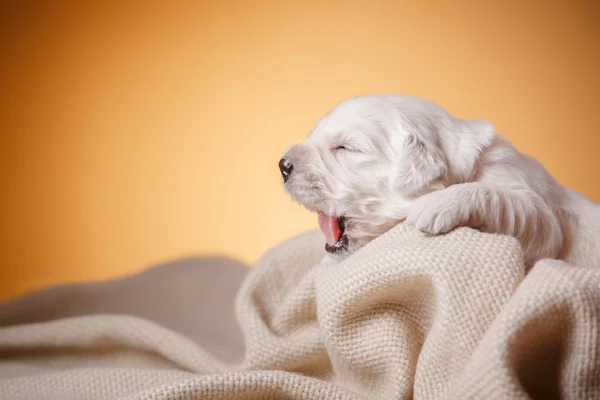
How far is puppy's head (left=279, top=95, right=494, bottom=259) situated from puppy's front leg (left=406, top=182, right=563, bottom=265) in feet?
0.32

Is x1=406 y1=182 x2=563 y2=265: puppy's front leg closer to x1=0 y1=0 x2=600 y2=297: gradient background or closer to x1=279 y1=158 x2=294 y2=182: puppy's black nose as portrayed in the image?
x1=279 y1=158 x2=294 y2=182: puppy's black nose

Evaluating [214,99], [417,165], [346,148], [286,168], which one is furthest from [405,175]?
[214,99]

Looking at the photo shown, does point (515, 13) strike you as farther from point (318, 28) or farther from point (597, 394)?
point (597, 394)

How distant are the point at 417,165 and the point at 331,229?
231mm

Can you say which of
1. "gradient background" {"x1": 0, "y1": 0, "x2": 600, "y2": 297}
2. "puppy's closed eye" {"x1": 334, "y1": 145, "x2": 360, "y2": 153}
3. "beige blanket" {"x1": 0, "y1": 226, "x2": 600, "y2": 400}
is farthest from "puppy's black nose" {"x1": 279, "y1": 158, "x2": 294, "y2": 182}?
"gradient background" {"x1": 0, "y1": 0, "x2": 600, "y2": 297}

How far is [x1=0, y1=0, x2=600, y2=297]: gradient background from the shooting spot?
2.88 meters

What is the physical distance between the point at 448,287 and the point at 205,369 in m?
0.68

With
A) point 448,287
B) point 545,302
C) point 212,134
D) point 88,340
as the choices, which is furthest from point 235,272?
point 545,302

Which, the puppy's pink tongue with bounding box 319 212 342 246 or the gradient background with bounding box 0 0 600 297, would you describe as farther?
the gradient background with bounding box 0 0 600 297

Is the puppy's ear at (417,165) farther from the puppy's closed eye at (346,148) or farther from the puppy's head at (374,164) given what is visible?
the puppy's closed eye at (346,148)

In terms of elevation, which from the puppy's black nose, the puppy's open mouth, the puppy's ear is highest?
the puppy's black nose

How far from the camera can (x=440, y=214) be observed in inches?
41.1

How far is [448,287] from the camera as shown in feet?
3.10

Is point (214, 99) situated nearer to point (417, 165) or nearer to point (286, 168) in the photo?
point (286, 168)
